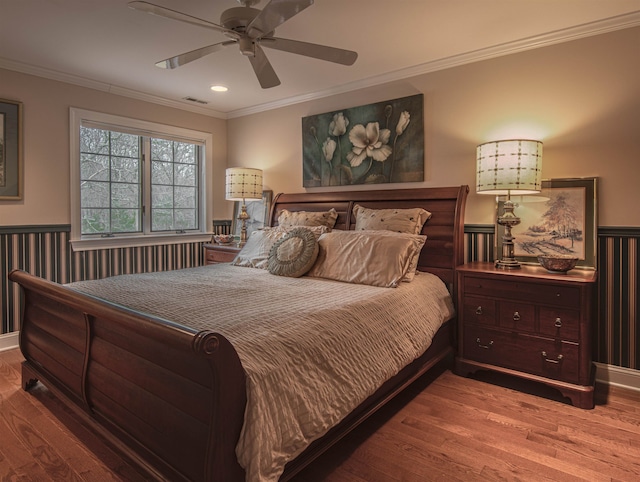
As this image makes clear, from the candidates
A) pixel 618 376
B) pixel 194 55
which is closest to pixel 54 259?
pixel 194 55

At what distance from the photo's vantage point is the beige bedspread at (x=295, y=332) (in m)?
1.41

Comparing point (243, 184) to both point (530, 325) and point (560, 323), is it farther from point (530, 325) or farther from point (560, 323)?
point (560, 323)

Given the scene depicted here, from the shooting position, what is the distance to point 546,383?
8.33 ft

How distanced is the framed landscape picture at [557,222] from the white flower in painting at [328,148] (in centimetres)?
169

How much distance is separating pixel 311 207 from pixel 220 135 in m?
1.85

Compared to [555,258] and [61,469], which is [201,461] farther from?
[555,258]

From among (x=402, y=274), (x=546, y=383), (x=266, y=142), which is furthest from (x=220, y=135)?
(x=546, y=383)

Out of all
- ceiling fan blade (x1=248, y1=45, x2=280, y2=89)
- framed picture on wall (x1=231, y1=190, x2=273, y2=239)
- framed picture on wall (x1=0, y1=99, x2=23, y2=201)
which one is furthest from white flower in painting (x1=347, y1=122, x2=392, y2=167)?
framed picture on wall (x1=0, y1=99, x2=23, y2=201)

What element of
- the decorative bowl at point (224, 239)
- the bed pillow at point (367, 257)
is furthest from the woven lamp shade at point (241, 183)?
the bed pillow at point (367, 257)

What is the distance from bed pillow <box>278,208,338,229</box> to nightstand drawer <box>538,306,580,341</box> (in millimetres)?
1878

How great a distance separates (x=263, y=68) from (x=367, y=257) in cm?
141

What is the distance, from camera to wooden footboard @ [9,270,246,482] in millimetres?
1306

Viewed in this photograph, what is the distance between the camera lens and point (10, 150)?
3.36 metres

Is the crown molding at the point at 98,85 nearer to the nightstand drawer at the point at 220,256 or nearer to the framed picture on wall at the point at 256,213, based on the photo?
the framed picture on wall at the point at 256,213
